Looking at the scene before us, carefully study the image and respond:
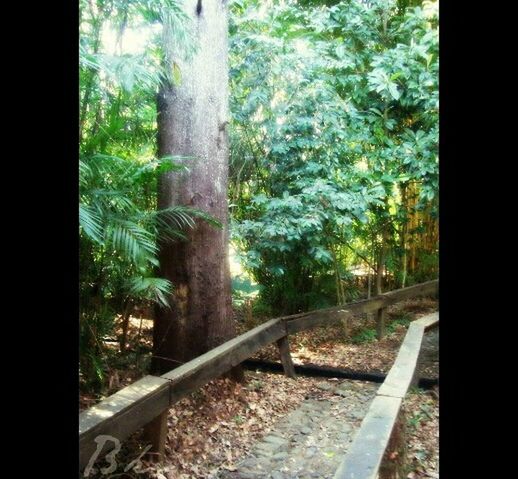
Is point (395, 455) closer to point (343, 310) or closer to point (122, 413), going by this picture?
point (122, 413)

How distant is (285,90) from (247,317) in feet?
9.47

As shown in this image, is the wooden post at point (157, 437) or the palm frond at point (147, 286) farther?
the palm frond at point (147, 286)

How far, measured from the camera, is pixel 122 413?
2170 millimetres

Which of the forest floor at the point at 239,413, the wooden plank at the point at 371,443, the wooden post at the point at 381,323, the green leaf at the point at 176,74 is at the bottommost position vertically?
the forest floor at the point at 239,413

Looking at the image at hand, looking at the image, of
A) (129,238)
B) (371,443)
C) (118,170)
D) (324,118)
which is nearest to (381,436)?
(371,443)

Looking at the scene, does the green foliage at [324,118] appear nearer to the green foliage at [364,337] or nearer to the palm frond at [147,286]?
the green foliage at [364,337]

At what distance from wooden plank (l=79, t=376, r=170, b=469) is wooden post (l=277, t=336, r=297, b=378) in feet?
6.63

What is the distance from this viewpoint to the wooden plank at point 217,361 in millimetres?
2674

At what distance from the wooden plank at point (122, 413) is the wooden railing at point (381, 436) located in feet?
3.34

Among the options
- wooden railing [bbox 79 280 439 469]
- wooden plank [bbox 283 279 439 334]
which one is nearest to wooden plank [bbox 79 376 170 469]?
wooden railing [bbox 79 280 439 469]

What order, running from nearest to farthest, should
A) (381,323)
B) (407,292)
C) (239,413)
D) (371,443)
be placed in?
(371,443) → (239,413) → (381,323) → (407,292)

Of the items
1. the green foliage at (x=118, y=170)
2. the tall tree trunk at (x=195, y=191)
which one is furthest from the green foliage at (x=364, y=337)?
the green foliage at (x=118, y=170)

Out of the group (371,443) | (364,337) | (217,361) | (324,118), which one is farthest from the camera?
(364,337)

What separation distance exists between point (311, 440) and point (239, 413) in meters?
0.66
